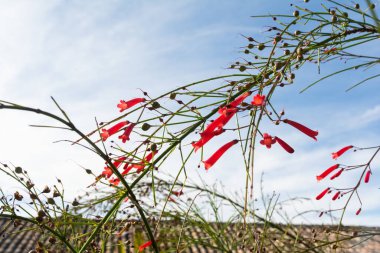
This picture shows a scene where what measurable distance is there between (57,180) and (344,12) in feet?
5.09

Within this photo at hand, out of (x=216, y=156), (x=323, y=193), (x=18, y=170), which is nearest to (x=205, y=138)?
(x=216, y=156)

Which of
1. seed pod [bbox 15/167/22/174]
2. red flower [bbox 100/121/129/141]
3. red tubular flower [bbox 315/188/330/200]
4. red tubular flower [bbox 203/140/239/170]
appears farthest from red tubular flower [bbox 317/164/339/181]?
seed pod [bbox 15/167/22/174]

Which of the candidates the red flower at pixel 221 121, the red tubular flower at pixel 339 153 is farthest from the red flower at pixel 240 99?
the red tubular flower at pixel 339 153

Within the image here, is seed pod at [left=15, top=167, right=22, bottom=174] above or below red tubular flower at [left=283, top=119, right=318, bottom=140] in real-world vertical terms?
above

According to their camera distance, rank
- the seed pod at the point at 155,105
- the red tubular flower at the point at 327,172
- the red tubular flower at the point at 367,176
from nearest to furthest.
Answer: the seed pod at the point at 155,105, the red tubular flower at the point at 367,176, the red tubular flower at the point at 327,172

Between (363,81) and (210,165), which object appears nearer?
(210,165)

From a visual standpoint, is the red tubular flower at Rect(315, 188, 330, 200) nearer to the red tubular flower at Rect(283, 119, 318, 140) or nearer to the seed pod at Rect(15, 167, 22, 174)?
the red tubular flower at Rect(283, 119, 318, 140)

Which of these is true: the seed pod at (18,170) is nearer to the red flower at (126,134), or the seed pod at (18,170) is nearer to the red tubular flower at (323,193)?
the red flower at (126,134)

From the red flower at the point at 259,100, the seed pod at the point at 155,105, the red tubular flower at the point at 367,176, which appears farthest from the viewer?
the red tubular flower at the point at 367,176

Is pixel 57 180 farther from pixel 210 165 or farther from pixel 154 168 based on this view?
pixel 210 165

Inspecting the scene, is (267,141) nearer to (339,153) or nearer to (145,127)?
(145,127)

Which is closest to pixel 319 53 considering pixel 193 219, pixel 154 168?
pixel 154 168

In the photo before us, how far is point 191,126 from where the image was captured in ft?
7.31

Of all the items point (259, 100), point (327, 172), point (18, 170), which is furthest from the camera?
point (327, 172)
